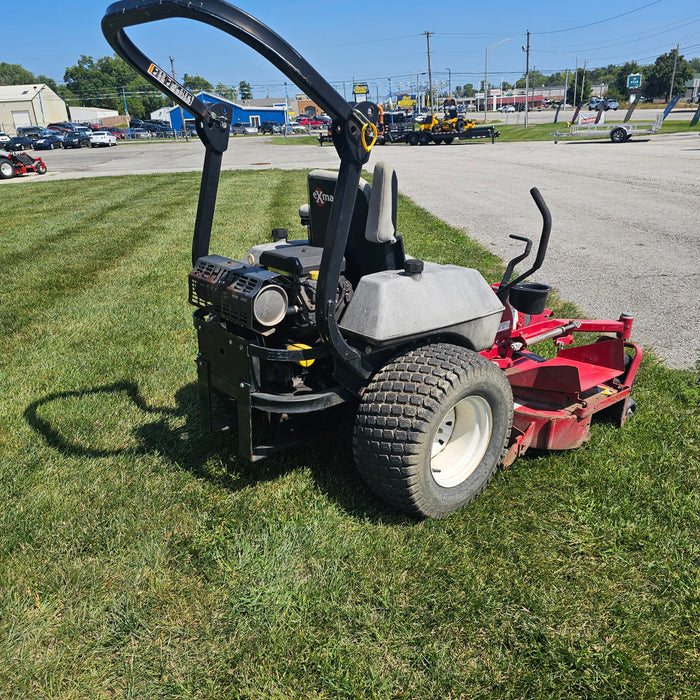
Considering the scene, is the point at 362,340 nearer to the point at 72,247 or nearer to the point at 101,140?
the point at 72,247

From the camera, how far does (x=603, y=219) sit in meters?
10.1

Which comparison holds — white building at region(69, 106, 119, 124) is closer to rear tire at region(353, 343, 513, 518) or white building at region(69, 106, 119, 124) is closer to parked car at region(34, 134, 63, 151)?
parked car at region(34, 134, 63, 151)

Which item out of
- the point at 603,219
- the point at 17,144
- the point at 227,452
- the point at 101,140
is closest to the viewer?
the point at 227,452

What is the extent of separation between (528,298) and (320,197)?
141cm

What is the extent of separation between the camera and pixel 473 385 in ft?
9.01

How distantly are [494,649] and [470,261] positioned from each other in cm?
577

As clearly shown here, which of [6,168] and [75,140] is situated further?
[75,140]

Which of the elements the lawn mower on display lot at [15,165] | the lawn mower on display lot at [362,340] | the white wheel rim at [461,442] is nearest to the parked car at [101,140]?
the lawn mower on display lot at [15,165]

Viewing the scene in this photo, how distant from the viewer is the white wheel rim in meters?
2.95

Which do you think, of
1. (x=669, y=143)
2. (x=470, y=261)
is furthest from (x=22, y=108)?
(x=470, y=261)

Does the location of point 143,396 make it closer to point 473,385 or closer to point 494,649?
point 473,385

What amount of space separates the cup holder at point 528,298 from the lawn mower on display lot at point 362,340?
0.36 metres

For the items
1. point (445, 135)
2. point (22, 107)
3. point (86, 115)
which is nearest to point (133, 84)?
point (86, 115)

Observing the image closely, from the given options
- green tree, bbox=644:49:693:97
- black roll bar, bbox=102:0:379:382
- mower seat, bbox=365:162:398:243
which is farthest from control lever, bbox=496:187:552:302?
green tree, bbox=644:49:693:97
